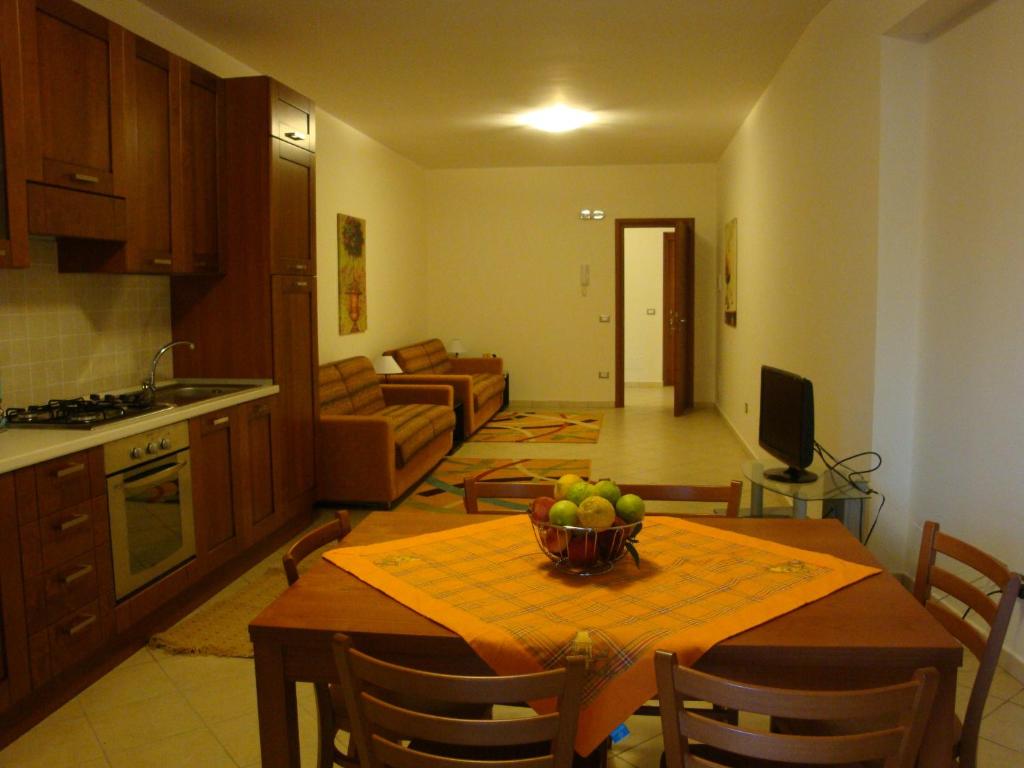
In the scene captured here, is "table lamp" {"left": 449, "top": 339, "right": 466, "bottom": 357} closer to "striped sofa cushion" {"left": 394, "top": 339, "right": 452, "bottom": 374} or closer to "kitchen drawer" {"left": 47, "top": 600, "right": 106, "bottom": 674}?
"striped sofa cushion" {"left": 394, "top": 339, "right": 452, "bottom": 374}

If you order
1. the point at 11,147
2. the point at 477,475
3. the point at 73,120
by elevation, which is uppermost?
the point at 73,120

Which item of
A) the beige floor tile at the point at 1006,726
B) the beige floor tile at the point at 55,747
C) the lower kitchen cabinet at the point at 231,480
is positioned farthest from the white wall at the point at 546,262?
the beige floor tile at the point at 1006,726

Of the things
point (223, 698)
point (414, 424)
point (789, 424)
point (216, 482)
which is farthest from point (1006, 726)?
point (414, 424)

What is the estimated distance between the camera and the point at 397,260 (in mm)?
8922

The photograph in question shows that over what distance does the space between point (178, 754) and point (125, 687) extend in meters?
0.57

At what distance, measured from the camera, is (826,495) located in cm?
362

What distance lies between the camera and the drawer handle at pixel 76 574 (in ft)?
9.43

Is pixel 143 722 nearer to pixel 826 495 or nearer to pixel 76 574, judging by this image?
pixel 76 574

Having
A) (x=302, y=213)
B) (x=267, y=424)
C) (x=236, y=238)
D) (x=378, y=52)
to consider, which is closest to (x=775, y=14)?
(x=378, y=52)

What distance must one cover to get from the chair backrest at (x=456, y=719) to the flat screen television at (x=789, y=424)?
9.18ft

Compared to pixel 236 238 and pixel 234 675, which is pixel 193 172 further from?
pixel 234 675

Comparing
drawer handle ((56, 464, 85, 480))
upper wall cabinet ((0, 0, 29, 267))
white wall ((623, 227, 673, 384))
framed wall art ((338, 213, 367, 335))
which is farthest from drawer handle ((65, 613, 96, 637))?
white wall ((623, 227, 673, 384))

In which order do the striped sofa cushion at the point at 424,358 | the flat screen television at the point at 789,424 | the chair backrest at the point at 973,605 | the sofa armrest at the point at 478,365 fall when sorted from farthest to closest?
the sofa armrest at the point at 478,365, the striped sofa cushion at the point at 424,358, the flat screen television at the point at 789,424, the chair backrest at the point at 973,605

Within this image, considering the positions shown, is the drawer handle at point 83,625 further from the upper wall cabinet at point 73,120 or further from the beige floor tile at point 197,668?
the upper wall cabinet at point 73,120
